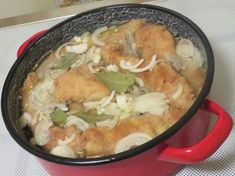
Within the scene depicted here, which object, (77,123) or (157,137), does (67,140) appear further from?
(157,137)

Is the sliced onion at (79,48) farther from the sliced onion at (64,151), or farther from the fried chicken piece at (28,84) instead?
the sliced onion at (64,151)

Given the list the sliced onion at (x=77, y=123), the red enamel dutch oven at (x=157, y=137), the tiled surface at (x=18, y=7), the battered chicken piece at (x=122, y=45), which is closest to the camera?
the red enamel dutch oven at (x=157, y=137)

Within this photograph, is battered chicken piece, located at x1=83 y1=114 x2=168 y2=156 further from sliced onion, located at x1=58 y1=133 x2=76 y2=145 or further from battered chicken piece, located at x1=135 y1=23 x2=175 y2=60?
battered chicken piece, located at x1=135 y1=23 x2=175 y2=60

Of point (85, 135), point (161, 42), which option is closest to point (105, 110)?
point (85, 135)

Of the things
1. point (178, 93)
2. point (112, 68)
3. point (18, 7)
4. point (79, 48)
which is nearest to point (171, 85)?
point (178, 93)

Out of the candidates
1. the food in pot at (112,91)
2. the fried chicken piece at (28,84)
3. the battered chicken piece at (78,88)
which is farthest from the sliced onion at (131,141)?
the fried chicken piece at (28,84)

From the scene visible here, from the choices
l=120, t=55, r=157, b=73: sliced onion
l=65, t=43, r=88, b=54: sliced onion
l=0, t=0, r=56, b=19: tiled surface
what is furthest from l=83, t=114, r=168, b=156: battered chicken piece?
l=0, t=0, r=56, b=19: tiled surface

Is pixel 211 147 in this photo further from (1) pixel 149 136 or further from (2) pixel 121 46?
(2) pixel 121 46

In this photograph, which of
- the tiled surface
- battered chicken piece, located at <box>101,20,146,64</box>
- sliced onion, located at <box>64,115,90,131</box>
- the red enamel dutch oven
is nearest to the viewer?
the red enamel dutch oven
